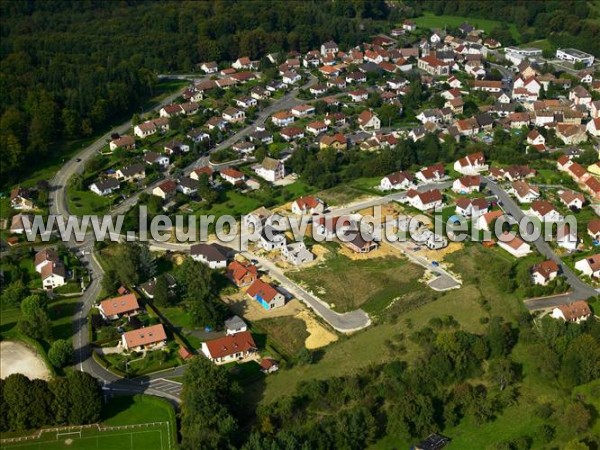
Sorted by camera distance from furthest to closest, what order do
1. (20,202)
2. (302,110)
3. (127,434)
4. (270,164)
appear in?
(302,110)
(270,164)
(20,202)
(127,434)

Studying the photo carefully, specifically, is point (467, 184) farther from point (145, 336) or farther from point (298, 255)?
point (145, 336)

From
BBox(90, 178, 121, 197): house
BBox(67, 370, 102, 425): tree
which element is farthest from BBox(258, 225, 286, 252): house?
BBox(67, 370, 102, 425): tree

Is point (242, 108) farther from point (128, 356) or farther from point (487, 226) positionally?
point (128, 356)

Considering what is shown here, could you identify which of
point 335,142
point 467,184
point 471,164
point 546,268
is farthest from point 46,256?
point 471,164

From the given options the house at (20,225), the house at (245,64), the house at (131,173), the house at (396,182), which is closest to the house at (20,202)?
the house at (20,225)

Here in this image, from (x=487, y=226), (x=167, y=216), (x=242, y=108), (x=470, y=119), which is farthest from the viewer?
(x=242, y=108)

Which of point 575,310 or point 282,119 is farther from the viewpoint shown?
point 282,119

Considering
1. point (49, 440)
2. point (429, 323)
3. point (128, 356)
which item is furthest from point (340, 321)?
point (49, 440)
